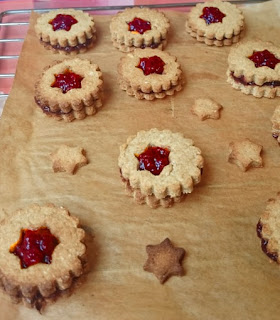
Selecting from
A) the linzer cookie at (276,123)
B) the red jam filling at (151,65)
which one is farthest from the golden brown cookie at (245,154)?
the red jam filling at (151,65)

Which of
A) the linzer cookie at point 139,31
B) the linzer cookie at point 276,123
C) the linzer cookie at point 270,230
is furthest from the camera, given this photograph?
the linzer cookie at point 139,31

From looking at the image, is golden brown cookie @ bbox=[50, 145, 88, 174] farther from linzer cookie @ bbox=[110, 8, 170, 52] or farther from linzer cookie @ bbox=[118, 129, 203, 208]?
linzer cookie @ bbox=[110, 8, 170, 52]

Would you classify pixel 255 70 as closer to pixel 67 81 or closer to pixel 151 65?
pixel 151 65

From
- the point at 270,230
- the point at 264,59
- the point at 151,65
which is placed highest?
the point at 264,59

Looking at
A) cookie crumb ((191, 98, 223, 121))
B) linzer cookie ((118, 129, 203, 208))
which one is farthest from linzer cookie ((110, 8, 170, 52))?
linzer cookie ((118, 129, 203, 208))

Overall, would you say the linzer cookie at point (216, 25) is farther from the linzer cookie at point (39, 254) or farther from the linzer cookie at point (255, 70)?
the linzer cookie at point (39, 254)

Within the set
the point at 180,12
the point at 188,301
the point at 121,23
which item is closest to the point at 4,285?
the point at 188,301

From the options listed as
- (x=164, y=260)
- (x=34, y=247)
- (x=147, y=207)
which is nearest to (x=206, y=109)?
(x=147, y=207)
